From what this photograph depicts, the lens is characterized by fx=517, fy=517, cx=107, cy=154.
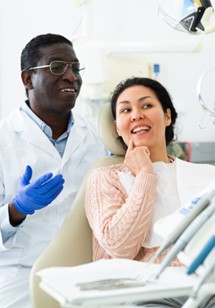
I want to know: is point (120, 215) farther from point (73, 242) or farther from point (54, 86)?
point (54, 86)

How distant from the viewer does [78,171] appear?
198 cm

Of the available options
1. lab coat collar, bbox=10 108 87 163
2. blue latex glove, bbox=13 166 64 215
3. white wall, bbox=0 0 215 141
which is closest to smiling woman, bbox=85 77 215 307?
blue latex glove, bbox=13 166 64 215

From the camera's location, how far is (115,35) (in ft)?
10.2

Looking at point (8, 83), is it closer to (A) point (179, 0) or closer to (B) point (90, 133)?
(B) point (90, 133)

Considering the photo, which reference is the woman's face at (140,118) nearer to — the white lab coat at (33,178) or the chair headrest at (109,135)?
the chair headrest at (109,135)

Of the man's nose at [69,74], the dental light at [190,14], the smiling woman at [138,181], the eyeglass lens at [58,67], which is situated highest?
the dental light at [190,14]

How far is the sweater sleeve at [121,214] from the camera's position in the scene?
4.92 feet

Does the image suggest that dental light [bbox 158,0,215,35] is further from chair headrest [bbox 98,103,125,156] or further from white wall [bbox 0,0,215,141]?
white wall [bbox 0,0,215,141]

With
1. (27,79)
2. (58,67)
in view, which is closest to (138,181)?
(58,67)

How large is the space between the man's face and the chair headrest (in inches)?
6.7

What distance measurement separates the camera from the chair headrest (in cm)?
183

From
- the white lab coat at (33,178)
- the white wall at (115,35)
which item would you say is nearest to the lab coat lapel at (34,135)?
the white lab coat at (33,178)

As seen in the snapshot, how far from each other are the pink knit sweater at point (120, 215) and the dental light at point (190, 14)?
0.50 metres

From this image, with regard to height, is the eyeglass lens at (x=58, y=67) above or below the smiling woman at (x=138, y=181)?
above
